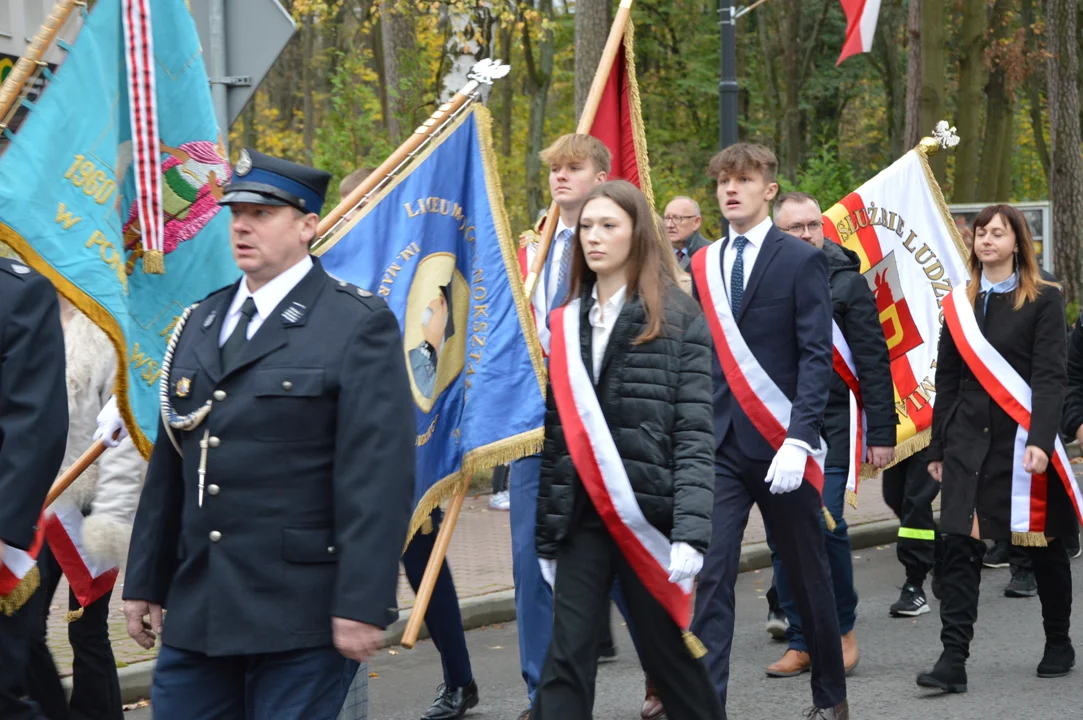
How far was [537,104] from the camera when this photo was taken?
2622 centimetres

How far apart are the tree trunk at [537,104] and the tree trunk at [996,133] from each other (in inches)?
286

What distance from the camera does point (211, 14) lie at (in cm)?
712

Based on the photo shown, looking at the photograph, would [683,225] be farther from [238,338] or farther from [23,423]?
[23,423]

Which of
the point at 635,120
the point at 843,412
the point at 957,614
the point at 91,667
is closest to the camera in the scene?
the point at 91,667

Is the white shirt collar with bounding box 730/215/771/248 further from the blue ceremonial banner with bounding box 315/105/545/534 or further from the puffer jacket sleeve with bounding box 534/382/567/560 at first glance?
the puffer jacket sleeve with bounding box 534/382/567/560

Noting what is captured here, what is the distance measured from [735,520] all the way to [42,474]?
2749 mm

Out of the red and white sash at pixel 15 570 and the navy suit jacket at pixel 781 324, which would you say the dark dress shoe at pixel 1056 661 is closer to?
the navy suit jacket at pixel 781 324

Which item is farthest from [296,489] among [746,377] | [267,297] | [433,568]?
[746,377]

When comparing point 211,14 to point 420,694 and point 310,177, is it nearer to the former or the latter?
point 420,694

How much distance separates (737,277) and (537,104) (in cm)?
2079

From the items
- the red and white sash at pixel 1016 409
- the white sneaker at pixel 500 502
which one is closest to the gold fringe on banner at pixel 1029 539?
the red and white sash at pixel 1016 409

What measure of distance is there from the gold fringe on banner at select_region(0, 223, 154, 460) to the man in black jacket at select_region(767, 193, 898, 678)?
3.12 meters

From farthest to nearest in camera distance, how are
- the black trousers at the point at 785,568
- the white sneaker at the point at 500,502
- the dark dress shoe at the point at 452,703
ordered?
the white sneaker at the point at 500,502
the dark dress shoe at the point at 452,703
the black trousers at the point at 785,568

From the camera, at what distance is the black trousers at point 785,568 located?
5.51m
